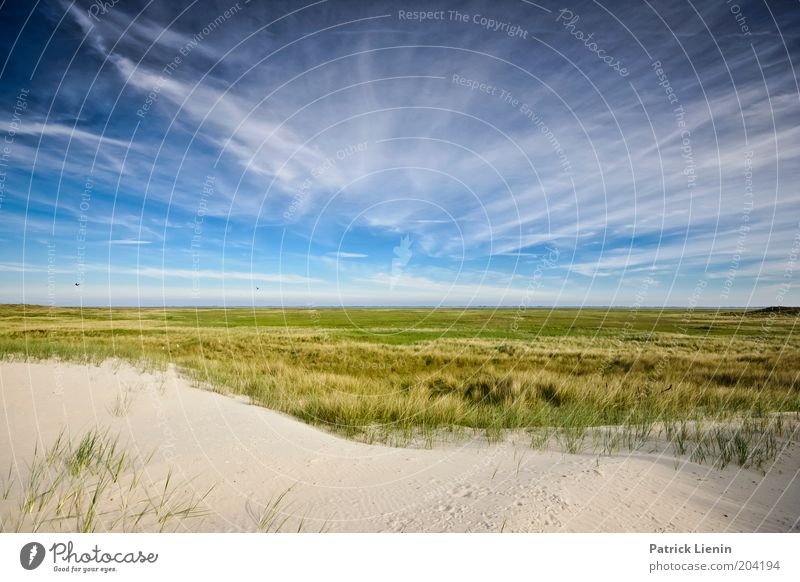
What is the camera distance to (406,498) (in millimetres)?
2998

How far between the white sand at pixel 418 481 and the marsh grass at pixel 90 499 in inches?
5.2

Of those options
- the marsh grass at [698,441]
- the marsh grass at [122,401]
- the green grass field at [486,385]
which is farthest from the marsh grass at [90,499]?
the marsh grass at [698,441]

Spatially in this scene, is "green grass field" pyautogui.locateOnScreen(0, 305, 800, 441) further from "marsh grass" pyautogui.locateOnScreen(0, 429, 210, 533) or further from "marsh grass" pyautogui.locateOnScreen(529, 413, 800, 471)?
"marsh grass" pyautogui.locateOnScreen(0, 429, 210, 533)

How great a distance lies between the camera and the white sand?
276 centimetres

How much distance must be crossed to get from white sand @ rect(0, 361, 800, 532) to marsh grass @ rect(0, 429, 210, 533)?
0.43ft

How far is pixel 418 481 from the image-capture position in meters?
3.34
